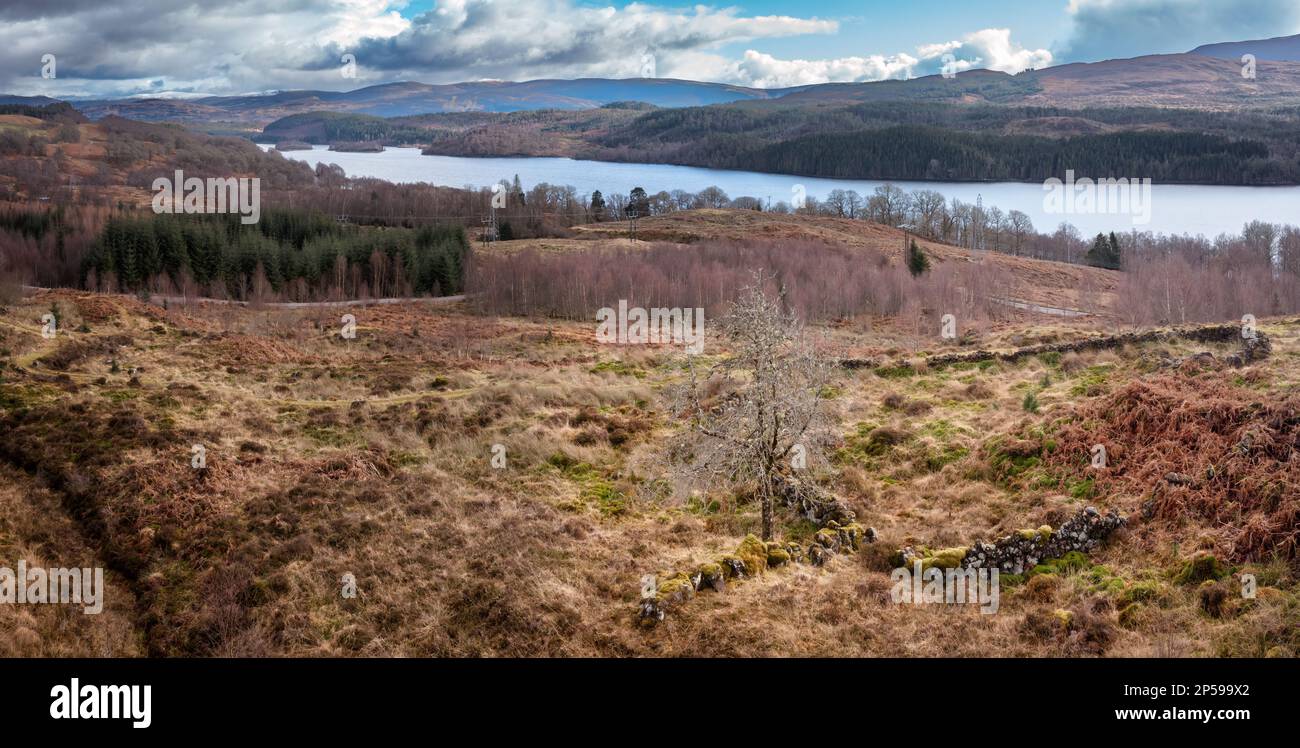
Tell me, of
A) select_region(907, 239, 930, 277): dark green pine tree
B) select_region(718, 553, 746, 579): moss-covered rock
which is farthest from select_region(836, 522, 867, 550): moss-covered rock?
select_region(907, 239, 930, 277): dark green pine tree

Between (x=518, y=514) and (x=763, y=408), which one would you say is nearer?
(x=763, y=408)

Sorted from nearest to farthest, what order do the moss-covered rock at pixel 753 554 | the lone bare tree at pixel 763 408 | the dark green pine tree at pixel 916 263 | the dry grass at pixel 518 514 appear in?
the dry grass at pixel 518 514
the moss-covered rock at pixel 753 554
the lone bare tree at pixel 763 408
the dark green pine tree at pixel 916 263

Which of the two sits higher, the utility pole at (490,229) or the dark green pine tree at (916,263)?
the utility pole at (490,229)

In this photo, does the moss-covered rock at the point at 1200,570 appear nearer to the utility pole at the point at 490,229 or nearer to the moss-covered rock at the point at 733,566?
the moss-covered rock at the point at 733,566

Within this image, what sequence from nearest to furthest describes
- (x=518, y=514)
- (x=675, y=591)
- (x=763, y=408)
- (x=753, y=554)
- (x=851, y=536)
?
(x=675, y=591), (x=753, y=554), (x=763, y=408), (x=851, y=536), (x=518, y=514)

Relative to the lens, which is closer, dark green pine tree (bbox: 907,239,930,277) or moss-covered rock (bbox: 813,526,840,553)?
moss-covered rock (bbox: 813,526,840,553)

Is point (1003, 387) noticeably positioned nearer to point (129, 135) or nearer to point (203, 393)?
point (203, 393)

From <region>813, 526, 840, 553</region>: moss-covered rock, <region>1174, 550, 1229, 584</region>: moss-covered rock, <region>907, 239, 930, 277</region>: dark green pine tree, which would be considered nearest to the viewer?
<region>1174, 550, 1229, 584</region>: moss-covered rock

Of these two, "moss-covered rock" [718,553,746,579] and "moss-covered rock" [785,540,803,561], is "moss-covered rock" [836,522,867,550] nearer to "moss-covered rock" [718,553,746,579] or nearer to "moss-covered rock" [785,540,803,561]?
"moss-covered rock" [785,540,803,561]

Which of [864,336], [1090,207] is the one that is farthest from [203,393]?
[1090,207]

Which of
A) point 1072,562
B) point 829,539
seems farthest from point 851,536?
point 1072,562

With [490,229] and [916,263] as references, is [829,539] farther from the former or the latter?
[490,229]

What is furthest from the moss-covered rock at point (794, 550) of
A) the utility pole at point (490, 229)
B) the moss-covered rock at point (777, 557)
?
the utility pole at point (490, 229)

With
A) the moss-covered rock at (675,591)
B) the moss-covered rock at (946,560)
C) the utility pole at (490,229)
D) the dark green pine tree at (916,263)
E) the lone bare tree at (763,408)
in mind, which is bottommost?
the moss-covered rock at (675,591)
